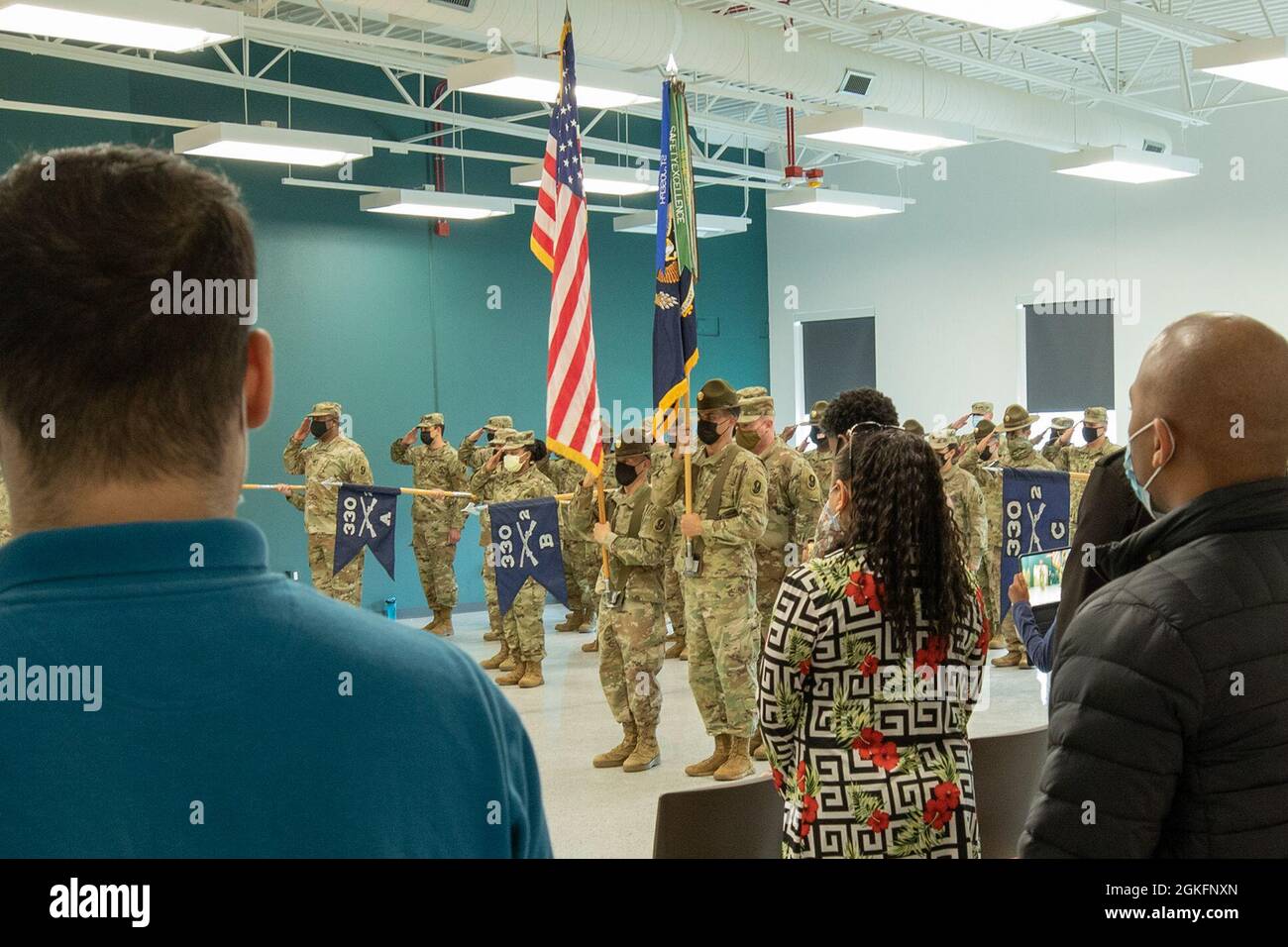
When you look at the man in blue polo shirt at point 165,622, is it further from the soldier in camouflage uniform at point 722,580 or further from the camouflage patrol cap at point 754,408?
the camouflage patrol cap at point 754,408

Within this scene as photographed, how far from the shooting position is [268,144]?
9391 millimetres

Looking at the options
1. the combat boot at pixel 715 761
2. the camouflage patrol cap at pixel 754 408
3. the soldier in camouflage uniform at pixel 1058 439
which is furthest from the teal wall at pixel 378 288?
the combat boot at pixel 715 761

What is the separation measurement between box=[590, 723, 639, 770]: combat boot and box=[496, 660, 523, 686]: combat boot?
94.9 inches

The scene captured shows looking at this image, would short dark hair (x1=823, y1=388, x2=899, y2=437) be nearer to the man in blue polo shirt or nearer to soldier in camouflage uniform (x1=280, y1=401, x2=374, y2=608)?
the man in blue polo shirt

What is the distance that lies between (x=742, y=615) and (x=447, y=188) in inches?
376

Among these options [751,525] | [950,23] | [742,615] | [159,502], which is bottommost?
[742,615]

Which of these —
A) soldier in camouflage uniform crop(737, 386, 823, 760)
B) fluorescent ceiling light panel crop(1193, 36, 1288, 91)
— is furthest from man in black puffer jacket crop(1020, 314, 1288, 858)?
fluorescent ceiling light panel crop(1193, 36, 1288, 91)

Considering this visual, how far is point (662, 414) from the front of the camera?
645 centimetres

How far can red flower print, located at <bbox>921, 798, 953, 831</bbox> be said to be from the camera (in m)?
2.65

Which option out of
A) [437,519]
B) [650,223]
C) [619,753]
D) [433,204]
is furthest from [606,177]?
[619,753]
